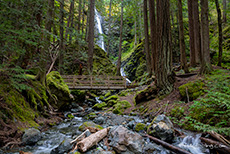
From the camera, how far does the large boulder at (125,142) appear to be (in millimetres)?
3119

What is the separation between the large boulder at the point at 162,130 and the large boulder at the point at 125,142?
701 mm

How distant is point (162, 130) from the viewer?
12.5 ft

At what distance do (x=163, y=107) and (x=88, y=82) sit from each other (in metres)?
7.84

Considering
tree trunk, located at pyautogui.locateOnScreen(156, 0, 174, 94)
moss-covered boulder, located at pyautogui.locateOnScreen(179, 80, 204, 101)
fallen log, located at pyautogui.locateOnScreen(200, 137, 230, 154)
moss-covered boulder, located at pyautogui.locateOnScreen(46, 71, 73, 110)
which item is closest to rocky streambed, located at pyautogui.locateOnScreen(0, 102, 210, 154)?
fallen log, located at pyautogui.locateOnScreen(200, 137, 230, 154)

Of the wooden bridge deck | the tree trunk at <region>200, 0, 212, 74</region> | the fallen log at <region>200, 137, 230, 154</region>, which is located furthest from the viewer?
the wooden bridge deck

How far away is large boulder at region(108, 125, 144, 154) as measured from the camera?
10.2 feet

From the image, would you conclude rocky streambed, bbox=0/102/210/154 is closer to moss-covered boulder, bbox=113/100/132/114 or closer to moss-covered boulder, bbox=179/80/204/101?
moss-covered boulder, bbox=179/80/204/101

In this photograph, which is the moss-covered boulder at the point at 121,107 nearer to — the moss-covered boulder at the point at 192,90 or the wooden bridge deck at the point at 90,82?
the moss-covered boulder at the point at 192,90

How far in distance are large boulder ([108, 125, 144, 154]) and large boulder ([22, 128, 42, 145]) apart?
2.32 m

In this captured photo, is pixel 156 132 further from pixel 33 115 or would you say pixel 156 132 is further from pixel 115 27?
pixel 115 27

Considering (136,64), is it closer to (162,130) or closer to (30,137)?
(162,130)

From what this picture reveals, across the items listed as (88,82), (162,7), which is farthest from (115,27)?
(162,7)

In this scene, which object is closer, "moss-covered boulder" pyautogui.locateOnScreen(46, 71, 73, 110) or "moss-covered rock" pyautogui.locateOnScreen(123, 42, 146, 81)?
"moss-covered boulder" pyautogui.locateOnScreen(46, 71, 73, 110)

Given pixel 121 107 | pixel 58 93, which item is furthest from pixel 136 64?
pixel 58 93
